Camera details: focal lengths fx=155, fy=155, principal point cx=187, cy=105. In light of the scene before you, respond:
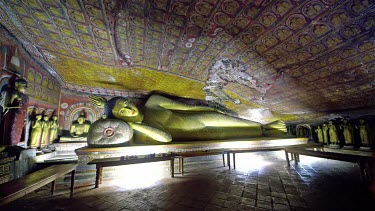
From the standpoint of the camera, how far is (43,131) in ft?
21.6

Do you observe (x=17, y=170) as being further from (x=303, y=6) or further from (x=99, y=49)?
(x=303, y=6)

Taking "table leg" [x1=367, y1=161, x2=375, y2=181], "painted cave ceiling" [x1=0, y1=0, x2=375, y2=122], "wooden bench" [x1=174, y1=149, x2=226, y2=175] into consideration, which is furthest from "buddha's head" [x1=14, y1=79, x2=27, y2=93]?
"table leg" [x1=367, y1=161, x2=375, y2=181]

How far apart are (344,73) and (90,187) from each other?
6.84 metres

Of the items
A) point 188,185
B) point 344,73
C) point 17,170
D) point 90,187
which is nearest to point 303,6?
point 344,73

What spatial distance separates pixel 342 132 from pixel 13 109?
13.3 meters

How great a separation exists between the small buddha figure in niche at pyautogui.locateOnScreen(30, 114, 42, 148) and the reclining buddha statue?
17.2ft

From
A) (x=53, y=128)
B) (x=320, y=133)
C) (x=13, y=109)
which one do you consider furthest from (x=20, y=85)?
(x=320, y=133)

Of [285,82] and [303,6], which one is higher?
[303,6]

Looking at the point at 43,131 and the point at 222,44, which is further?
the point at 43,131

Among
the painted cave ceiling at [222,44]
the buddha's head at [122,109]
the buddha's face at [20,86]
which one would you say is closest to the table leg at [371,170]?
the painted cave ceiling at [222,44]

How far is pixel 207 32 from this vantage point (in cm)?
405

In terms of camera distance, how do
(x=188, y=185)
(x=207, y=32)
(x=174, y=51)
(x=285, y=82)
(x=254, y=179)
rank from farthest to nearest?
(x=285, y=82) → (x=174, y=51) → (x=207, y=32) → (x=254, y=179) → (x=188, y=185)

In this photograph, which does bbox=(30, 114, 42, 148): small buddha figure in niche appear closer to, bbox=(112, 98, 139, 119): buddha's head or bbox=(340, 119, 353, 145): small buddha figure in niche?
bbox=(112, 98, 139, 119): buddha's head

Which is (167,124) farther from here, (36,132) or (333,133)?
(333,133)
